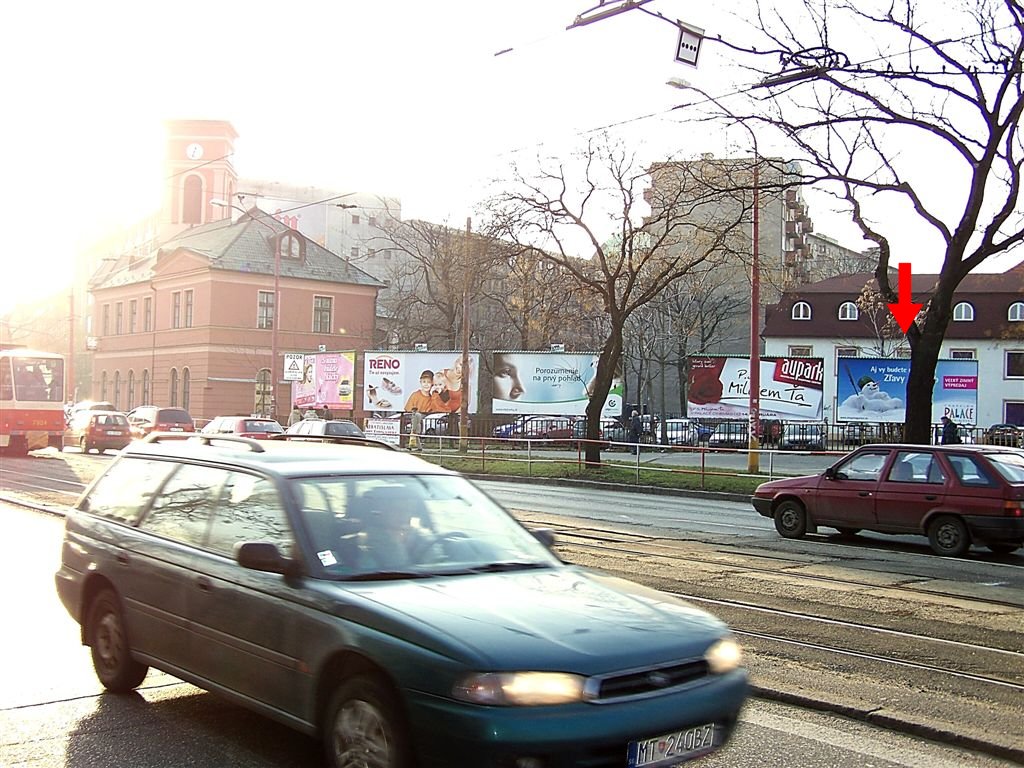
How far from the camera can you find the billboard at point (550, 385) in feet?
147

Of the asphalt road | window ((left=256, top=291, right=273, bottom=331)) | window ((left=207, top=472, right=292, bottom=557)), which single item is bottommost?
the asphalt road

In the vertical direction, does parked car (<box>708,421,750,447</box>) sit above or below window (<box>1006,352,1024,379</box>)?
below

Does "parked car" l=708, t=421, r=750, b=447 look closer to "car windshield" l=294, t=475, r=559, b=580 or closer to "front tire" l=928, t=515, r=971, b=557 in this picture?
"front tire" l=928, t=515, r=971, b=557

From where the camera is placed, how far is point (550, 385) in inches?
1777

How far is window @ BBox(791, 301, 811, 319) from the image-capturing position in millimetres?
72188

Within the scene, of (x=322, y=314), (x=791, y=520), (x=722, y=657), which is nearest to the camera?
(x=722, y=657)

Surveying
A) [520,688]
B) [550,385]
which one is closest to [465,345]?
[550,385]

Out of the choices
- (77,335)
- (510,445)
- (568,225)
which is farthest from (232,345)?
(77,335)

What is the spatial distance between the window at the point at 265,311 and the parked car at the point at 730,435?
107ft

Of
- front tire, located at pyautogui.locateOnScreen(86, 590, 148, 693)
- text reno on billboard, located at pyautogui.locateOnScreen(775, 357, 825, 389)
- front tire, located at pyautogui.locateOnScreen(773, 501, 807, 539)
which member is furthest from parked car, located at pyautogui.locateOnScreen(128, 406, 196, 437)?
front tire, located at pyautogui.locateOnScreen(86, 590, 148, 693)

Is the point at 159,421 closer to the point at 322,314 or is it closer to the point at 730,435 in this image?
the point at 730,435

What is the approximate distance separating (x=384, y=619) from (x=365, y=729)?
451 mm

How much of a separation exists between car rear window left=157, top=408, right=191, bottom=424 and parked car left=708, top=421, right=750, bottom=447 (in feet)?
69.6

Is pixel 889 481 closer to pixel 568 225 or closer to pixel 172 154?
pixel 568 225
